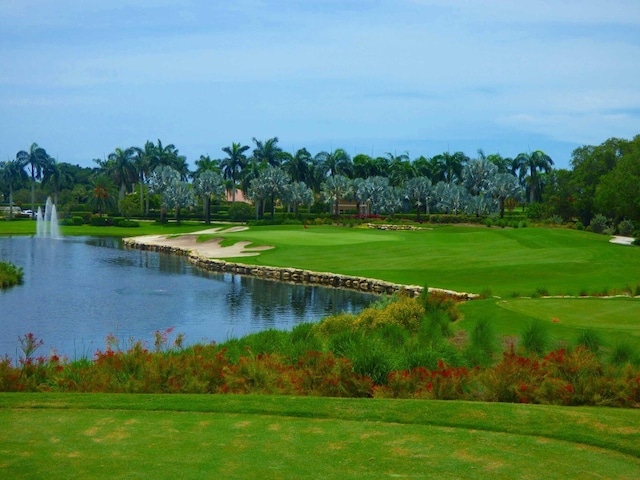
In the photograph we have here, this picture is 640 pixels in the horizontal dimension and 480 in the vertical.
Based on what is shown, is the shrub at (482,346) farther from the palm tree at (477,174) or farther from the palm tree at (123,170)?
the palm tree at (123,170)

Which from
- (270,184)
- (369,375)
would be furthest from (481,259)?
(270,184)

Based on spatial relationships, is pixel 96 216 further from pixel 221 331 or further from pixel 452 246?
pixel 221 331

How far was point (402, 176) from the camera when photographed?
12300 cm

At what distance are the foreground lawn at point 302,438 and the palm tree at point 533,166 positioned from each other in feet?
398

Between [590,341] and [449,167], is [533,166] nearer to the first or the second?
[449,167]

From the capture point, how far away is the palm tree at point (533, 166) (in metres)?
127

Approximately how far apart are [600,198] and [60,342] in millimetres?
50061

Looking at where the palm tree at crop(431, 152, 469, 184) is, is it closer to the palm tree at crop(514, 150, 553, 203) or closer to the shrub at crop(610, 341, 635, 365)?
the palm tree at crop(514, 150, 553, 203)

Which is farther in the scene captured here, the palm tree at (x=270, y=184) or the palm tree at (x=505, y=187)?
the palm tree at (x=270, y=184)

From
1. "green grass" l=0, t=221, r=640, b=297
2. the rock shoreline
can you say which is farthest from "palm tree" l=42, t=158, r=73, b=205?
the rock shoreline

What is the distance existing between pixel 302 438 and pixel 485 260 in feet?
116

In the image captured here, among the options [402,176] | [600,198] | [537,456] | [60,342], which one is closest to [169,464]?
[537,456]

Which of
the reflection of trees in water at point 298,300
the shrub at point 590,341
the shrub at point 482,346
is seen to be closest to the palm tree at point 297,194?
the reflection of trees in water at point 298,300

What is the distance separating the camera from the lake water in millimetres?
25672
